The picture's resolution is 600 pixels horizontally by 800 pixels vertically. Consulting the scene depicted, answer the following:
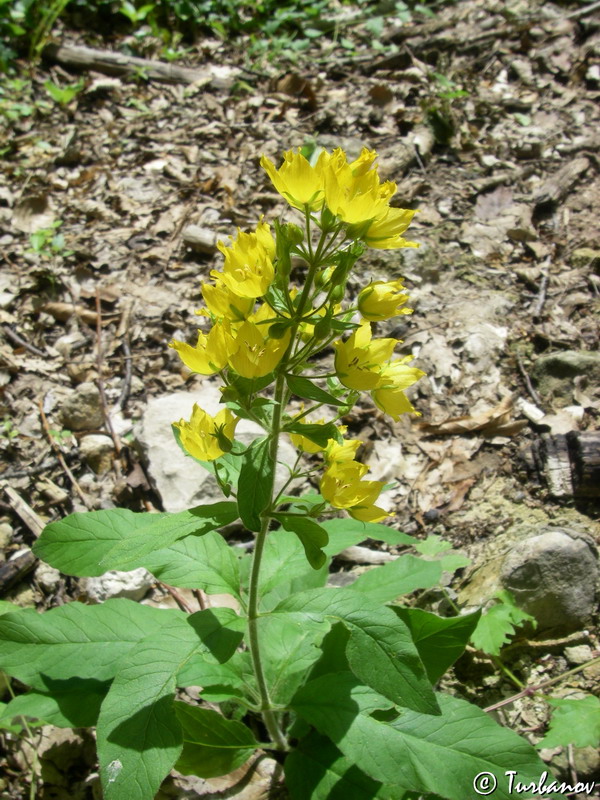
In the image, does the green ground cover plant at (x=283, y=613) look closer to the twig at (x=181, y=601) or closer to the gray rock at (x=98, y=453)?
the twig at (x=181, y=601)

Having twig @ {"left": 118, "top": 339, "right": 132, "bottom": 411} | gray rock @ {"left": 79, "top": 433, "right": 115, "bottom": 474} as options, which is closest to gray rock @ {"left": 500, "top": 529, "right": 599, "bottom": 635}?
gray rock @ {"left": 79, "top": 433, "right": 115, "bottom": 474}

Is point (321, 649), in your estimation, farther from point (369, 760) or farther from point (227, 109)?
point (227, 109)

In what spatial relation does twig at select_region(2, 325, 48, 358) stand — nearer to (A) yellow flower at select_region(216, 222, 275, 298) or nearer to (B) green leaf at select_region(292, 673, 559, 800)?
(A) yellow flower at select_region(216, 222, 275, 298)

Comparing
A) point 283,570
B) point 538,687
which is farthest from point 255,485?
point 538,687

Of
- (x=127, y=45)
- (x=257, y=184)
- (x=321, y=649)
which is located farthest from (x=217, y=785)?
(x=127, y=45)

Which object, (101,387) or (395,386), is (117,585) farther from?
(395,386)
